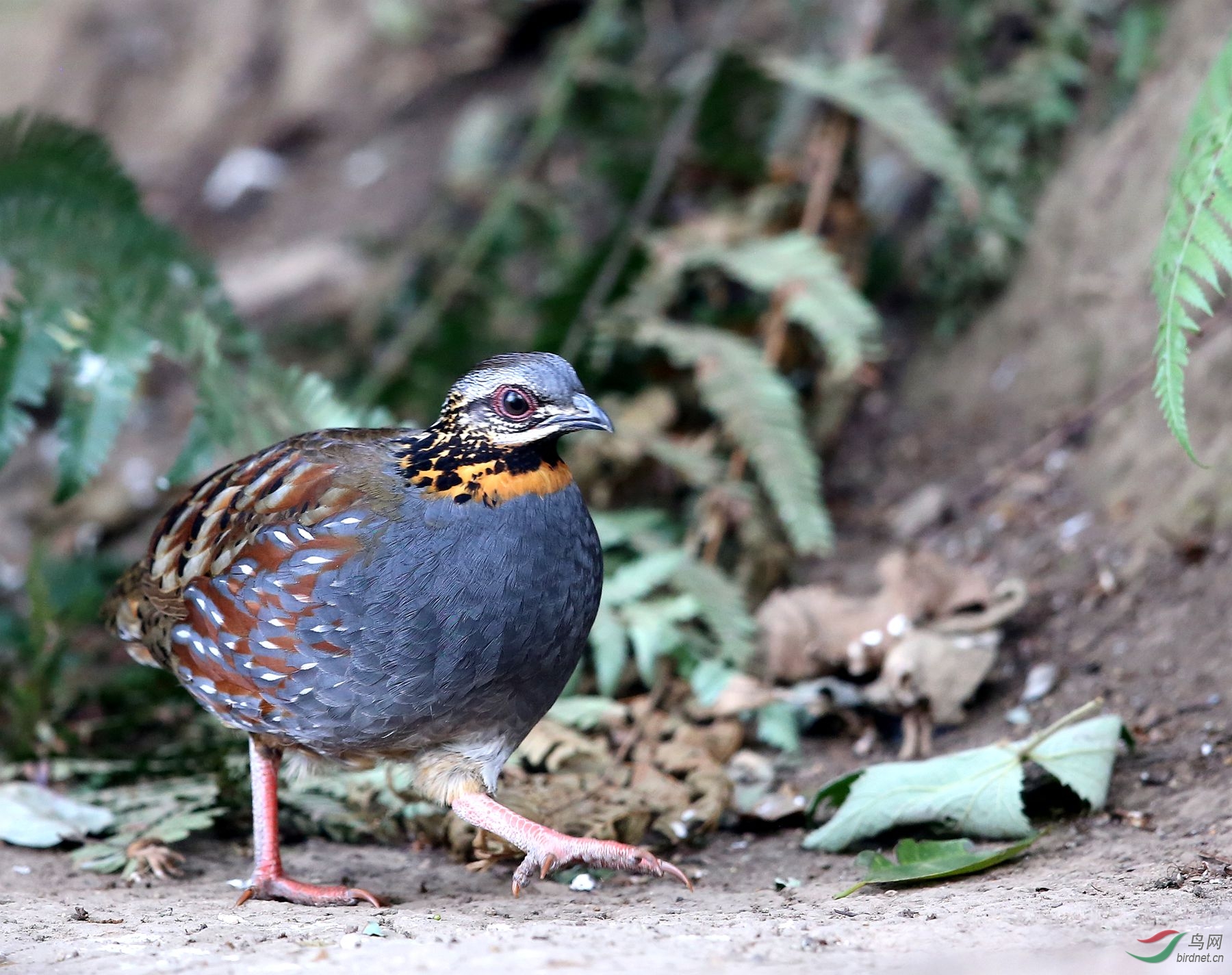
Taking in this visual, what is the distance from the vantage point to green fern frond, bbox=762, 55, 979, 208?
19.6ft

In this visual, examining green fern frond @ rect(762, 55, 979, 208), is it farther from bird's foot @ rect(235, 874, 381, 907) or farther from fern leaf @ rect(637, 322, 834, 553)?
bird's foot @ rect(235, 874, 381, 907)

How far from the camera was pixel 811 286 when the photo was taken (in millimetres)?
5867

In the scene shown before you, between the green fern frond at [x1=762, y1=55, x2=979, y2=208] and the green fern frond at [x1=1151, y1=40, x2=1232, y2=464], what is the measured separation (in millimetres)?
2511

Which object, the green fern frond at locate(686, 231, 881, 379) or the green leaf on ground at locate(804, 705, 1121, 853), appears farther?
the green fern frond at locate(686, 231, 881, 379)

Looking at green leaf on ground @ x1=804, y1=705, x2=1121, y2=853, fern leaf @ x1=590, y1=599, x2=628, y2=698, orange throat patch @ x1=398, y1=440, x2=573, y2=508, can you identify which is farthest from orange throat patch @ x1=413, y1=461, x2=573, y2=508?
green leaf on ground @ x1=804, y1=705, x2=1121, y2=853

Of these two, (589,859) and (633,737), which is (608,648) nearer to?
(633,737)

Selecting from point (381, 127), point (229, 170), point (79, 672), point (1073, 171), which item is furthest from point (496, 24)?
point (79, 672)

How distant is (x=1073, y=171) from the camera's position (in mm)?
6340

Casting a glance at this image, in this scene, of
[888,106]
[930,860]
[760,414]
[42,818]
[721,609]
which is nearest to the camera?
[930,860]

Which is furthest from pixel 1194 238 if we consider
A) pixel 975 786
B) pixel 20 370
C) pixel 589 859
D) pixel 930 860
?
pixel 20 370

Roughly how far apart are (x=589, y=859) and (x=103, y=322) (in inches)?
109

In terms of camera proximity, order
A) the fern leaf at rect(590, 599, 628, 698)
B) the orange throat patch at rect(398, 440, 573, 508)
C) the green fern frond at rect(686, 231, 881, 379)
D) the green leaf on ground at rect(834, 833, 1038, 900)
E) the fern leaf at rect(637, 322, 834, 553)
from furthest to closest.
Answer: the green fern frond at rect(686, 231, 881, 379), the fern leaf at rect(637, 322, 834, 553), the fern leaf at rect(590, 599, 628, 698), the orange throat patch at rect(398, 440, 573, 508), the green leaf on ground at rect(834, 833, 1038, 900)

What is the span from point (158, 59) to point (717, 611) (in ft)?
22.9

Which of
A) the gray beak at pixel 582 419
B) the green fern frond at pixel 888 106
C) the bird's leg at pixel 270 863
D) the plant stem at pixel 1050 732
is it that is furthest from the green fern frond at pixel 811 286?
the bird's leg at pixel 270 863
